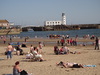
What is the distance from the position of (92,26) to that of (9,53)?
126670 millimetres

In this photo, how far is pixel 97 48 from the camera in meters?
19.9

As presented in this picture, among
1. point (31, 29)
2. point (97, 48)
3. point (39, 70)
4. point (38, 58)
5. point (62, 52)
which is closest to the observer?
point (39, 70)

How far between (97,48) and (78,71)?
34.9 feet

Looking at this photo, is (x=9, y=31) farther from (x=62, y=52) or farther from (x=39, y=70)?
(x=39, y=70)

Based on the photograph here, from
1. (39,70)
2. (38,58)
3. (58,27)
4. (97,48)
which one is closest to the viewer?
(39,70)

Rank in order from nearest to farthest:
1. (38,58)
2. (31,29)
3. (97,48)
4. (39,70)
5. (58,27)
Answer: (39,70) < (38,58) < (97,48) < (58,27) < (31,29)

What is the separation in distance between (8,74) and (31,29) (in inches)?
5494

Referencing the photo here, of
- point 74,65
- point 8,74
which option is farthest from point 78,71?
point 8,74

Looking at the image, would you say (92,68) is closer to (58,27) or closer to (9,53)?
(9,53)

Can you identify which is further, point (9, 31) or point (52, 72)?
point (9, 31)

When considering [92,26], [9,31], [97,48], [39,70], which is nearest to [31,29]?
[92,26]

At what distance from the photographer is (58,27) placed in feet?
420

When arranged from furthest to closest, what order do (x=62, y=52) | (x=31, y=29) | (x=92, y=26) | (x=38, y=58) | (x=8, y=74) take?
(x=31, y=29), (x=92, y=26), (x=62, y=52), (x=38, y=58), (x=8, y=74)

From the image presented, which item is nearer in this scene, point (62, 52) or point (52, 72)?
point (52, 72)
